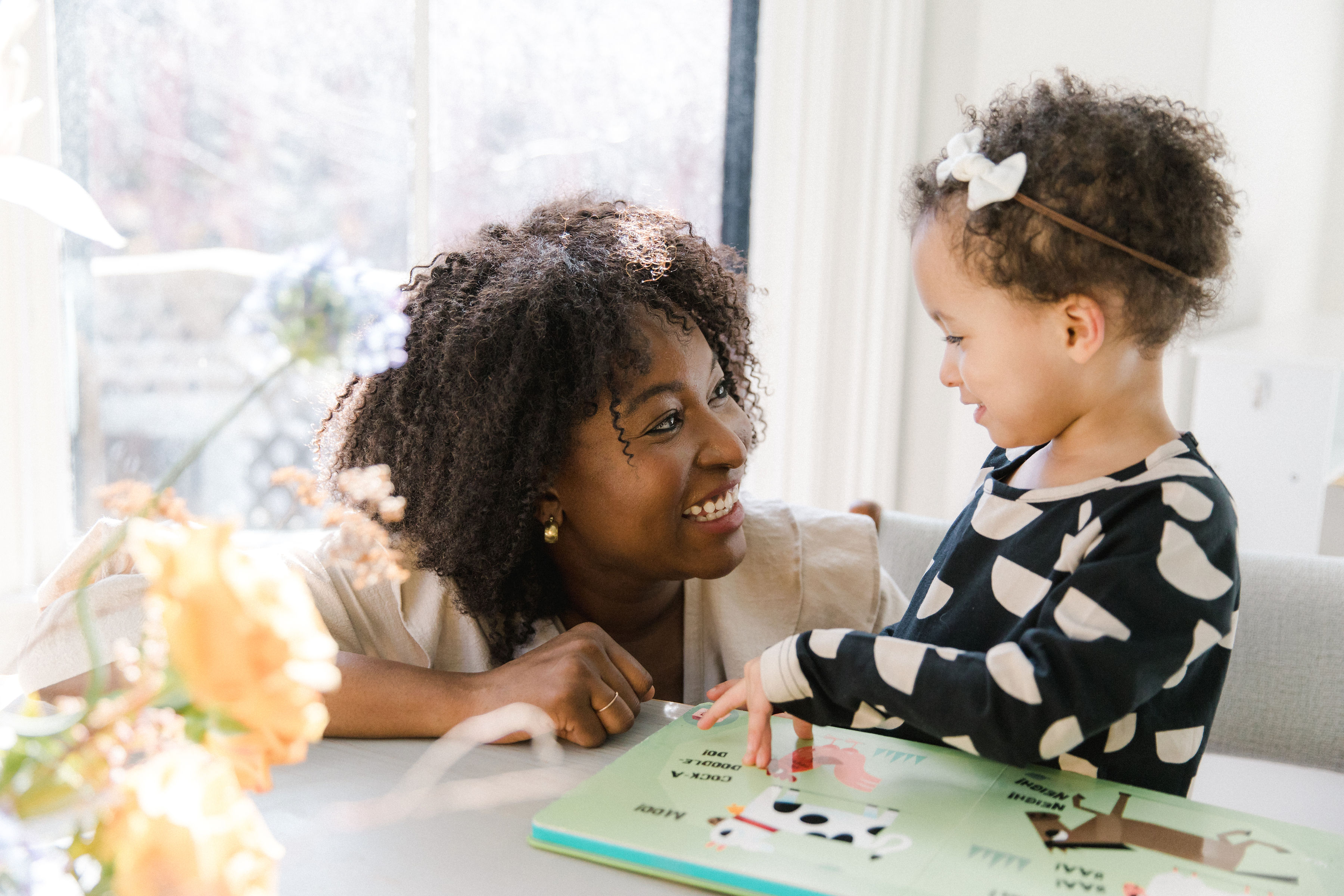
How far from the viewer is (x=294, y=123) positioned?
2.06 meters

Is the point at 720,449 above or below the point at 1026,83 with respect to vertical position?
below

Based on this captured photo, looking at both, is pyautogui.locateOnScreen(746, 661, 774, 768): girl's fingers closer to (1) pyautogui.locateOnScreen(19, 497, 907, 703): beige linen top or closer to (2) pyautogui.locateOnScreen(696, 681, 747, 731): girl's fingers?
(2) pyautogui.locateOnScreen(696, 681, 747, 731): girl's fingers

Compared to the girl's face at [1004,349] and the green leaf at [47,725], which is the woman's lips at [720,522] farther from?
the green leaf at [47,725]

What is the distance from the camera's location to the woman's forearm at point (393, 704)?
98 cm

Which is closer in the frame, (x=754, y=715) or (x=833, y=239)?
→ (x=754, y=715)

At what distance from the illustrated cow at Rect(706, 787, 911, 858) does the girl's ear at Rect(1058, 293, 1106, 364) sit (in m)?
0.42

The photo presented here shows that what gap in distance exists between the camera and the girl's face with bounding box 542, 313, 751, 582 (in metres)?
1.22

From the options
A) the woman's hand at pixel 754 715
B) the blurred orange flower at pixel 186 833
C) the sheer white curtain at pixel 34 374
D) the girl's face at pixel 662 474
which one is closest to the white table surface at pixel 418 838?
the woman's hand at pixel 754 715

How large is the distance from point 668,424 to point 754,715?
0.43 meters

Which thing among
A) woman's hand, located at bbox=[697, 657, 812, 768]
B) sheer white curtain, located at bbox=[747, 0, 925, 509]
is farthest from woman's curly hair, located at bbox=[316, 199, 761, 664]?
sheer white curtain, located at bbox=[747, 0, 925, 509]

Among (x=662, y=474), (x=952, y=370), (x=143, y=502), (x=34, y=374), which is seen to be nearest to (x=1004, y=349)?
(x=952, y=370)

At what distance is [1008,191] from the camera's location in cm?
94

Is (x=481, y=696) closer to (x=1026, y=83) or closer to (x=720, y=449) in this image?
(x=720, y=449)

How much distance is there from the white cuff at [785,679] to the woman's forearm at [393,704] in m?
0.28
